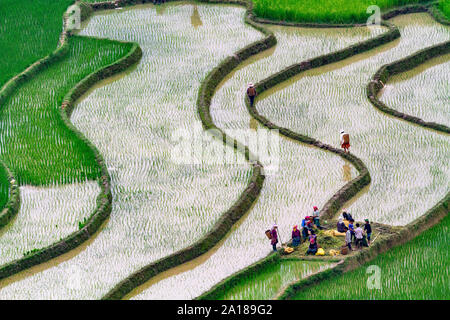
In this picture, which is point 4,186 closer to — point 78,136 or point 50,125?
point 78,136

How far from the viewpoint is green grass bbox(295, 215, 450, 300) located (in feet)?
75.4

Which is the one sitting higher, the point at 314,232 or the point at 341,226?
the point at 341,226

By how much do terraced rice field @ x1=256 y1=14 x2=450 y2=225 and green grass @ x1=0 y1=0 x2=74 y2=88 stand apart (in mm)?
7133

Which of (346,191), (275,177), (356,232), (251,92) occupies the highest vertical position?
(251,92)

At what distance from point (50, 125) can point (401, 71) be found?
10.1m

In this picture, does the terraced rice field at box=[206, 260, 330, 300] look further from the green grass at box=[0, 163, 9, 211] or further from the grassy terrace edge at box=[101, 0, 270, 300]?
the green grass at box=[0, 163, 9, 211]

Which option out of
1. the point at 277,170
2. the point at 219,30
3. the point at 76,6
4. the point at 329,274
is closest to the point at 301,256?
the point at 329,274

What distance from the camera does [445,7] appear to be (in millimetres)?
36656

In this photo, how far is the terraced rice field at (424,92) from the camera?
31.2m

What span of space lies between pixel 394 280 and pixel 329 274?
4.23 ft

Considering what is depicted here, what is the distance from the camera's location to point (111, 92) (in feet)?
106
